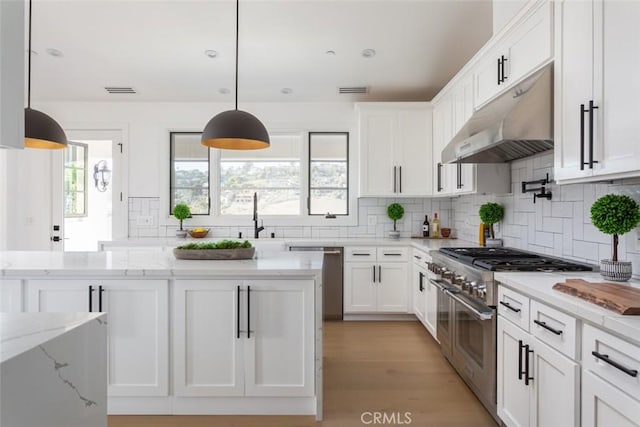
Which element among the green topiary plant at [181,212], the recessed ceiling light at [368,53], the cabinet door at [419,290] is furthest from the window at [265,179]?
the cabinet door at [419,290]

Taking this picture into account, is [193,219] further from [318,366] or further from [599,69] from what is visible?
[599,69]

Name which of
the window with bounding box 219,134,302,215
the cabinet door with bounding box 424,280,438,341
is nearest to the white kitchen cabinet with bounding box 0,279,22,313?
the window with bounding box 219,134,302,215

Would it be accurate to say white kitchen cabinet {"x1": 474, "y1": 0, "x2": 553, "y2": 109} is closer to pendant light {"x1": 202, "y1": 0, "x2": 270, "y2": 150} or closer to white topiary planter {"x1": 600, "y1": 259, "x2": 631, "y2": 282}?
white topiary planter {"x1": 600, "y1": 259, "x2": 631, "y2": 282}

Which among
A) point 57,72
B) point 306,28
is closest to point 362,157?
point 306,28

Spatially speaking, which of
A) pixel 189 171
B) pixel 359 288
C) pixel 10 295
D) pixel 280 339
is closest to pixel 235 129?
pixel 280 339

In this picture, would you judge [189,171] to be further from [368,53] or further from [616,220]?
[616,220]

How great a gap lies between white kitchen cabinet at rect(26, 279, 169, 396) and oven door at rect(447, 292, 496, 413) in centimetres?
190

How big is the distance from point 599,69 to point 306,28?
102 inches

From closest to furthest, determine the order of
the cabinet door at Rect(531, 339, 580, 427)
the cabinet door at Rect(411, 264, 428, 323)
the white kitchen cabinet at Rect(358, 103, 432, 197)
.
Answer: the cabinet door at Rect(531, 339, 580, 427) < the cabinet door at Rect(411, 264, 428, 323) < the white kitchen cabinet at Rect(358, 103, 432, 197)

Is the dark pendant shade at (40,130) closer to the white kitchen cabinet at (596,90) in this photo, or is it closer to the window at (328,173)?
the window at (328,173)

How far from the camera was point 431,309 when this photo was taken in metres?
3.59

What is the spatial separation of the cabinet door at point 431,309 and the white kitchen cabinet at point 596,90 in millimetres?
1748

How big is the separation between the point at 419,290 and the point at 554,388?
2.43 meters

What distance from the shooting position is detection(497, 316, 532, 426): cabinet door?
6.11ft
